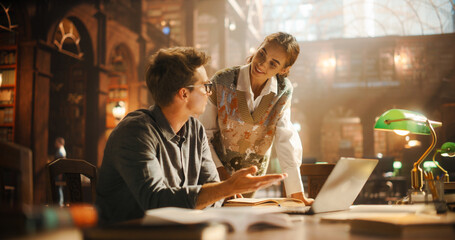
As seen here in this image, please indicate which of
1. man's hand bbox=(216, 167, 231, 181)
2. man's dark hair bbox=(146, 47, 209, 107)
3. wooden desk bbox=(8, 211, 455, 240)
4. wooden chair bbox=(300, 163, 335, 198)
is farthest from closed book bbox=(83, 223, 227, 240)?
wooden chair bbox=(300, 163, 335, 198)

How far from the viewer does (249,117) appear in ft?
8.14

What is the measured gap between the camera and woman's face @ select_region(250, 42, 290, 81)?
224cm

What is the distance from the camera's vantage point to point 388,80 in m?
14.1

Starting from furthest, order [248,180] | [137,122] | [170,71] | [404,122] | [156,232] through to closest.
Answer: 1. [404,122]
2. [170,71]
3. [137,122]
4. [248,180]
5. [156,232]

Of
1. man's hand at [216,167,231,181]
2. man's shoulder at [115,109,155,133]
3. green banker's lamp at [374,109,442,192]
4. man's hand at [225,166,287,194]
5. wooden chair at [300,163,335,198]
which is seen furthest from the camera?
wooden chair at [300,163,335,198]

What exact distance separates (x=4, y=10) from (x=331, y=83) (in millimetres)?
11066

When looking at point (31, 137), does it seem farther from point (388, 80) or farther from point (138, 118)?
point (388, 80)

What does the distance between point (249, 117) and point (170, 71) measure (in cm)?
95

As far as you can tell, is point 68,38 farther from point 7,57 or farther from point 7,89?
point 7,89

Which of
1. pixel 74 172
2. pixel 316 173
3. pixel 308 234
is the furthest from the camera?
pixel 316 173

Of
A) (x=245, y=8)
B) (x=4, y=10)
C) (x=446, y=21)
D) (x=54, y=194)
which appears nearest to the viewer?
(x=54, y=194)

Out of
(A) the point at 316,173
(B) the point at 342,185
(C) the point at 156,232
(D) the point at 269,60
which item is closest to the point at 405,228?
(B) the point at 342,185

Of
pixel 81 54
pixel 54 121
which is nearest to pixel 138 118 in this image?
pixel 81 54

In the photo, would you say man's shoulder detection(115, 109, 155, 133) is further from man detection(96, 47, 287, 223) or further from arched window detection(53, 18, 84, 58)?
arched window detection(53, 18, 84, 58)
